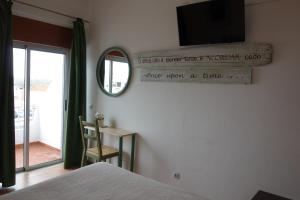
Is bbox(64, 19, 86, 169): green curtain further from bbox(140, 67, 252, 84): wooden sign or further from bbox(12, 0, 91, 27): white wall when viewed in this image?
bbox(140, 67, 252, 84): wooden sign

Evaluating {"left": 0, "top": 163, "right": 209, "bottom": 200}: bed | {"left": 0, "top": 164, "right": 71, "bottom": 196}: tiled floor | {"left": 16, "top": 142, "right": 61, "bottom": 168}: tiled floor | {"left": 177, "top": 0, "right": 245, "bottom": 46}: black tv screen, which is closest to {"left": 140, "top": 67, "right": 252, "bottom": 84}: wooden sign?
{"left": 177, "top": 0, "right": 245, "bottom": 46}: black tv screen

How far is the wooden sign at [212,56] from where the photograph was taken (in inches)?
86.2

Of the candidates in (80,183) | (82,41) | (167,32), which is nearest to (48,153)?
(82,41)

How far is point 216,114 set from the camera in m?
2.51

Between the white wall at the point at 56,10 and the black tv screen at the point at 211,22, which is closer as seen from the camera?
the black tv screen at the point at 211,22

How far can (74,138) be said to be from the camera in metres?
3.73

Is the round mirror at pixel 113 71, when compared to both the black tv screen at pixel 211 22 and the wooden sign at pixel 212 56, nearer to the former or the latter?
the wooden sign at pixel 212 56

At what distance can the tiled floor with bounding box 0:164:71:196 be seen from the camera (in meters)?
3.03

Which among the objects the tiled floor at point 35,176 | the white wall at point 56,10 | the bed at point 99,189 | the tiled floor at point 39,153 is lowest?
the tiled floor at point 35,176

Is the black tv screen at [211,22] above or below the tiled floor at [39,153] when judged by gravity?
above

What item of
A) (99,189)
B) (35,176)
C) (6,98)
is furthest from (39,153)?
(99,189)

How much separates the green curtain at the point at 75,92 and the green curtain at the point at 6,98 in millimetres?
847

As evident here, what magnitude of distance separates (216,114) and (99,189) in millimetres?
1442

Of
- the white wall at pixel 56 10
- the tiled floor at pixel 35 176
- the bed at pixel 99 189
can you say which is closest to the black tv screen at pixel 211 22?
the bed at pixel 99 189
